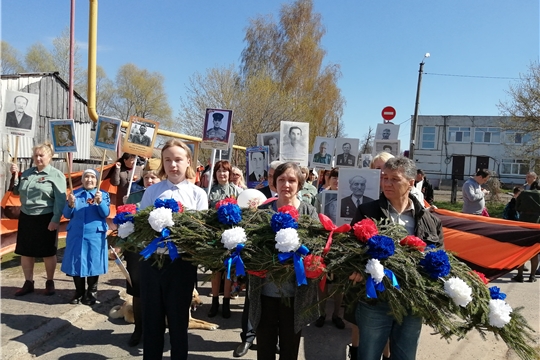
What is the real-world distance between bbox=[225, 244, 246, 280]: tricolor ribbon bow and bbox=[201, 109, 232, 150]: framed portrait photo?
10.9ft

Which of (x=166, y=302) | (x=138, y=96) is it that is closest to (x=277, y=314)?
(x=166, y=302)

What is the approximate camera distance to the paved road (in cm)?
381

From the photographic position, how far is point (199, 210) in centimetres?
287

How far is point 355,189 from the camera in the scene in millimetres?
3773

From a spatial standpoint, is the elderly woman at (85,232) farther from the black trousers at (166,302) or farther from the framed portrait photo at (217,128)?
the black trousers at (166,302)

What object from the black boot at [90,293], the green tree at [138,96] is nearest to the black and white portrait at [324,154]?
the black boot at [90,293]

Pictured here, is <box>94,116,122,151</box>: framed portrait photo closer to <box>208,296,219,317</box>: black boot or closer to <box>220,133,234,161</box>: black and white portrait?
<box>220,133,234,161</box>: black and white portrait

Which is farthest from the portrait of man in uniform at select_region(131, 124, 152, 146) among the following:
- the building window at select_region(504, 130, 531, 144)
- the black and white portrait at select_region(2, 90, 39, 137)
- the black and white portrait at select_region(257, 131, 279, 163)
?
the building window at select_region(504, 130, 531, 144)

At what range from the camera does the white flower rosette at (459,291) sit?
215 centimetres

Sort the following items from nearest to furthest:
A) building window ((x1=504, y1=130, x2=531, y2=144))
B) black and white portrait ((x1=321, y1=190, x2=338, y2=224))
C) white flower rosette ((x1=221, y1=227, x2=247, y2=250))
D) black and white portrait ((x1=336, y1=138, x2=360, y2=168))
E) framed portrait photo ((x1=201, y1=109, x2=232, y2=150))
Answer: white flower rosette ((x1=221, y1=227, x2=247, y2=250)) → black and white portrait ((x1=321, y1=190, x2=338, y2=224)) → framed portrait photo ((x1=201, y1=109, x2=232, y2=150)) → black and white portrait ((x1=336, y1=138, x2=360, y2=168)) → building window ((x1=504, y1=130, x2=531, y2=144))

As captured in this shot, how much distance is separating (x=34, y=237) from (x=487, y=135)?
150 feet

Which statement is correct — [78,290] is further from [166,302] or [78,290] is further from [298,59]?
[298,59]

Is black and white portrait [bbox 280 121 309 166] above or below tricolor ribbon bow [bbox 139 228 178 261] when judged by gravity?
above

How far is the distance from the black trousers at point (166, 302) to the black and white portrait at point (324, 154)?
4.52m
